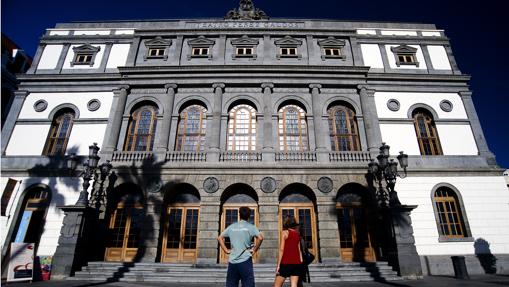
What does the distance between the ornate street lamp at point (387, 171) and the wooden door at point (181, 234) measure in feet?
31.1

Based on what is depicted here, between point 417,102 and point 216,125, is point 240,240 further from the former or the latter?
point 417,102

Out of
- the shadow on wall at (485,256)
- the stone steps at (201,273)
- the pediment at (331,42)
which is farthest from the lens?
the pediment at (331,42)

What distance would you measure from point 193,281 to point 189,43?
15.0 m

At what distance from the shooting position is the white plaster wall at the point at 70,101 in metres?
16.5

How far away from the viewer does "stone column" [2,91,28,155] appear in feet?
51.5

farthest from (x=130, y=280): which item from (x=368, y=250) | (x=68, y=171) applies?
(x=368, y=250)

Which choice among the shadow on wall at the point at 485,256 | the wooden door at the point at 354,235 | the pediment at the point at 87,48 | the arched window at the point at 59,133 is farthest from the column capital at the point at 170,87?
the shadow on wall at the point at 485,256

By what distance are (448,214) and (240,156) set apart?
1147cm

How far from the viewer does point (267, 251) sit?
13281 mm

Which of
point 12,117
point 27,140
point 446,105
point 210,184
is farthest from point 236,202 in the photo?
point 12,117

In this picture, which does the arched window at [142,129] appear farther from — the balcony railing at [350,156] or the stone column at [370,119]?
the stone column at [370,119]

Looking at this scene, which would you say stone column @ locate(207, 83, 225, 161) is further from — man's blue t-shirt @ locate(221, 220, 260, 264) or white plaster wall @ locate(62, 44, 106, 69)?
man's blue t-shirt @ locate(221, 220, 260, 264)

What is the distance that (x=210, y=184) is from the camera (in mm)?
14398

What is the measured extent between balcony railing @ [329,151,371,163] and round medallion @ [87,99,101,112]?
1437 centimetres
